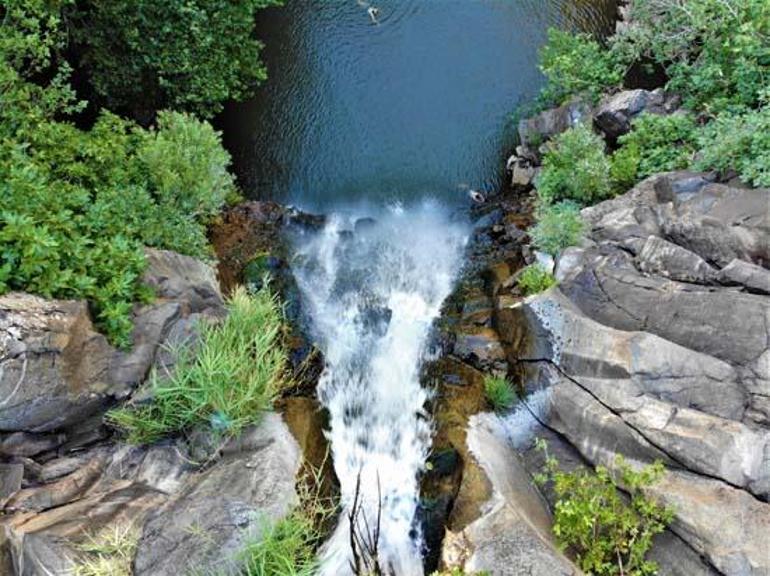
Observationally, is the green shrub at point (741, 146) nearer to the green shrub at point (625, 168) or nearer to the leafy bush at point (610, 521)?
the green shrub at point (625, 168)

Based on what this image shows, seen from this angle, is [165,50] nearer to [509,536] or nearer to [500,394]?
[500,394]

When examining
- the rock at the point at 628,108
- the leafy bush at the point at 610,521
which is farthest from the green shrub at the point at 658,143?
the leafy bush at the point at 610,521

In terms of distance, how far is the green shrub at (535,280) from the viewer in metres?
8.98

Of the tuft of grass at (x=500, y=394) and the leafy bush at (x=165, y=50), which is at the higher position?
the leafy bush at (x=165, y=50)

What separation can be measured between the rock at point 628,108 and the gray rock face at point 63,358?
803 centimetres

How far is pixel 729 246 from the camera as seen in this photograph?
25.9 feet

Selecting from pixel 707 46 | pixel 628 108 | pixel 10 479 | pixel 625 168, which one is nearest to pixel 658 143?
pixel 625 168

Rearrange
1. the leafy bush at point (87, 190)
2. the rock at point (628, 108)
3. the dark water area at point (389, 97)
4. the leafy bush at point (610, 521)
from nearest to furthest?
the leafy bush at point (610, 521) → the leafy bush at point (87, 190) → the rock at point (628, 108) → the dark water area at point (389, 97)

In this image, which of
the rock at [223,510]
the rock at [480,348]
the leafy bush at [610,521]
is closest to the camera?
the leafy bush at [610,521]

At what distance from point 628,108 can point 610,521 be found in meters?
7.68

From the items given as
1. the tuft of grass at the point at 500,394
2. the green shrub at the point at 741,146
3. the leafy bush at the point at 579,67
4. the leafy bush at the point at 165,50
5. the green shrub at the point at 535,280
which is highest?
the leafy bush at the point at 165,50

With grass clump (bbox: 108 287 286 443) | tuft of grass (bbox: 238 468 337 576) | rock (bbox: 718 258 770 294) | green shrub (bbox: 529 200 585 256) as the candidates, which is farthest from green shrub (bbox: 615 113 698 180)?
tuft of grass (bbox: 238 468 337 576)

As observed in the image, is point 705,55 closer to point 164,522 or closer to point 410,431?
point 410,431

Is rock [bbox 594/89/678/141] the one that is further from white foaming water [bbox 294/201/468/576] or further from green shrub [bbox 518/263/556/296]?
green shrub [bbox 518/263/556/296]
